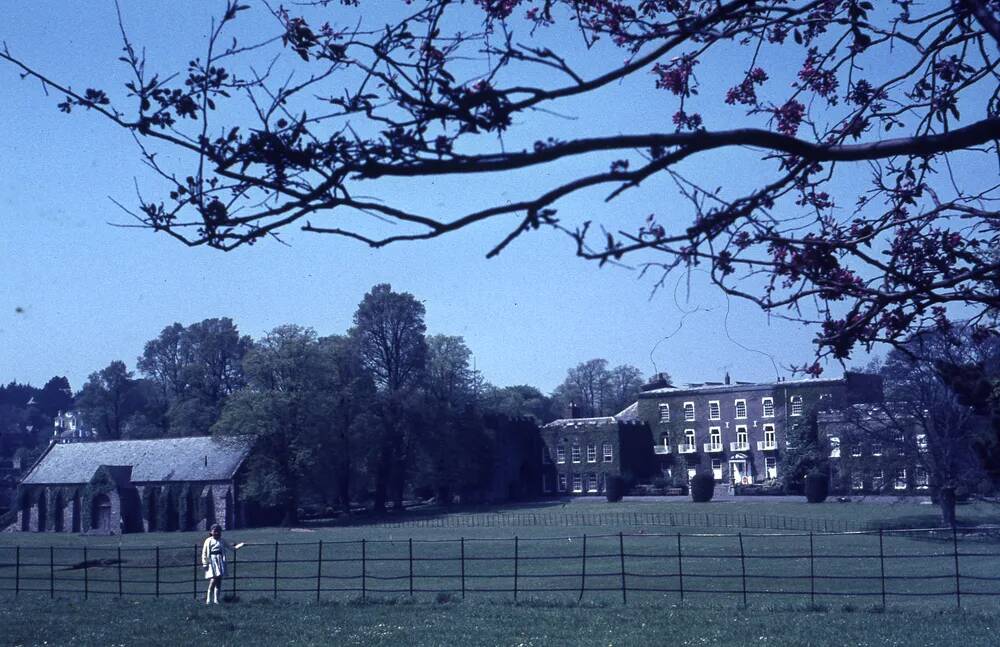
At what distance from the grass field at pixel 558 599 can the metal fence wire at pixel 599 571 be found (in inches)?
4.8

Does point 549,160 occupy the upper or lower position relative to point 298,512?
upper

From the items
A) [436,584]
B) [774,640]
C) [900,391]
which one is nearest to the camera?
[774,640]

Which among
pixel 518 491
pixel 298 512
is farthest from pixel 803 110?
pixel 518 491

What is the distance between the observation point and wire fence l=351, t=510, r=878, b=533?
51.8m

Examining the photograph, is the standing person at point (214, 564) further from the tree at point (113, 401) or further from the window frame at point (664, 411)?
the tree at point (113, 401)

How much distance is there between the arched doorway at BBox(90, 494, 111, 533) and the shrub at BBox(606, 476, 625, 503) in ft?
119

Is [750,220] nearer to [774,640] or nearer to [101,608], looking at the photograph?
[774,640]

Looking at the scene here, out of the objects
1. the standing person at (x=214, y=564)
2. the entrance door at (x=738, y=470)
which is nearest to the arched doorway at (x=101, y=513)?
the entrance door at (x=738, y=470)

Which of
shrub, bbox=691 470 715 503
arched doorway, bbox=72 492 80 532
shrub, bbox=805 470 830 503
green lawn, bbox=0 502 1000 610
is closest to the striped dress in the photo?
green lawn, bbox=0 502 1000 610

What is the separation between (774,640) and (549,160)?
43.3 feet

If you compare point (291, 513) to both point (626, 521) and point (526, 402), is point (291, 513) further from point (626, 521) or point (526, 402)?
point (526, 402)

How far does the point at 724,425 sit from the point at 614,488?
11.7 meters

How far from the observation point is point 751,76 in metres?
8.48

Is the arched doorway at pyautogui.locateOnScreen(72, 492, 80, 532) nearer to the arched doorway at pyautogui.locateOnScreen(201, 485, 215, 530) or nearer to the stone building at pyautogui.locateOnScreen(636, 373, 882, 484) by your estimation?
the arched doorway at pyautogui.locateOnScreen(201, 485, 215, 530)
